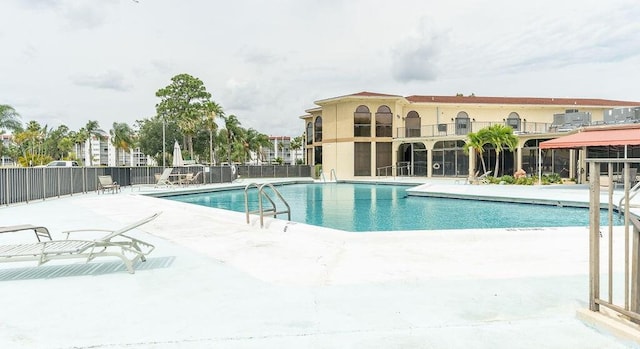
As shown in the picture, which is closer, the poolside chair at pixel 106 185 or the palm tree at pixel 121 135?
the poolside chair at pixel 106 185

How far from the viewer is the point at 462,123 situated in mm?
34062

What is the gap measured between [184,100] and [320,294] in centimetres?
4712

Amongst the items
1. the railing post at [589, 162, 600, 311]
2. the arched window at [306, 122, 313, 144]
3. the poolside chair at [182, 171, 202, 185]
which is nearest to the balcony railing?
the arched window at [306, 122, 313, 144]

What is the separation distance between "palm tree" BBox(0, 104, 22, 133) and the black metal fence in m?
25.7

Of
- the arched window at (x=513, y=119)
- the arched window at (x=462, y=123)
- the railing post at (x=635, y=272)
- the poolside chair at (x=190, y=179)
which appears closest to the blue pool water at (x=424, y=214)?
the poolside chair at (x=190, y=179)

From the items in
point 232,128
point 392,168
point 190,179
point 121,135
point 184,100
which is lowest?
point 190,179

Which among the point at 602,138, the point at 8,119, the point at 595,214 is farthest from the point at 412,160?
the point at 8,119

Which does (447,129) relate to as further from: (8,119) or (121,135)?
(121,135)

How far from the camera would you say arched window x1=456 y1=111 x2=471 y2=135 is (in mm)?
32494

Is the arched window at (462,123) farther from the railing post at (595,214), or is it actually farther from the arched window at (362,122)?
the railing post at (595,214)

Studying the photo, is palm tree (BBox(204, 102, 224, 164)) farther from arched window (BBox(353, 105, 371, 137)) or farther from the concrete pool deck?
the concrete pool deck

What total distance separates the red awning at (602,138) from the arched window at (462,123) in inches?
440

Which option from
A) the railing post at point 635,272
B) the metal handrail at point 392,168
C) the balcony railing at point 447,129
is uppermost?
the balcony railing at point 447,129

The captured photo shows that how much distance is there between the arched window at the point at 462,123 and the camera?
32.5 metres
